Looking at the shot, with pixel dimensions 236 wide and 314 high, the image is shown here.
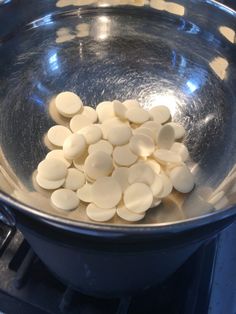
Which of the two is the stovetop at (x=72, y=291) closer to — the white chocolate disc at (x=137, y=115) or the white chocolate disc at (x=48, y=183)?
the white chocolate disc at (x=48, y=183)

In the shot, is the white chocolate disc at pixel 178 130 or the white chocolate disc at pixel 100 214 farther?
the white chocolate disc at pixel 178 130

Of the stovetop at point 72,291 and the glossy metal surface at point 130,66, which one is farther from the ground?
the glossy metal surface at point 130,66

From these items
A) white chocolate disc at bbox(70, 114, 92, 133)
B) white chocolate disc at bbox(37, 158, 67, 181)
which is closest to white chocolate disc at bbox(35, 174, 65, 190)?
white chocolate disc at bbox(37, 158, 67, 181)

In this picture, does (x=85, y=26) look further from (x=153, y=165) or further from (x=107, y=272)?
(x=107, y=272)

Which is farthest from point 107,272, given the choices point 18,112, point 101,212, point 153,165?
point 18,112

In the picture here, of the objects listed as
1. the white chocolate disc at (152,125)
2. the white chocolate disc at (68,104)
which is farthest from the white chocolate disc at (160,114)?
the white chocolate disc at (68,104)

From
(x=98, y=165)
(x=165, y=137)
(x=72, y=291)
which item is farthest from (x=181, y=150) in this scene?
(x=72, y=291)

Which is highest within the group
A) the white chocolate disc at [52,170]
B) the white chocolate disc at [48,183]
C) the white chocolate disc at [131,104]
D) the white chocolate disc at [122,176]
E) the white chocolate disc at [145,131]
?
the white chocolate disc at [131,104]
